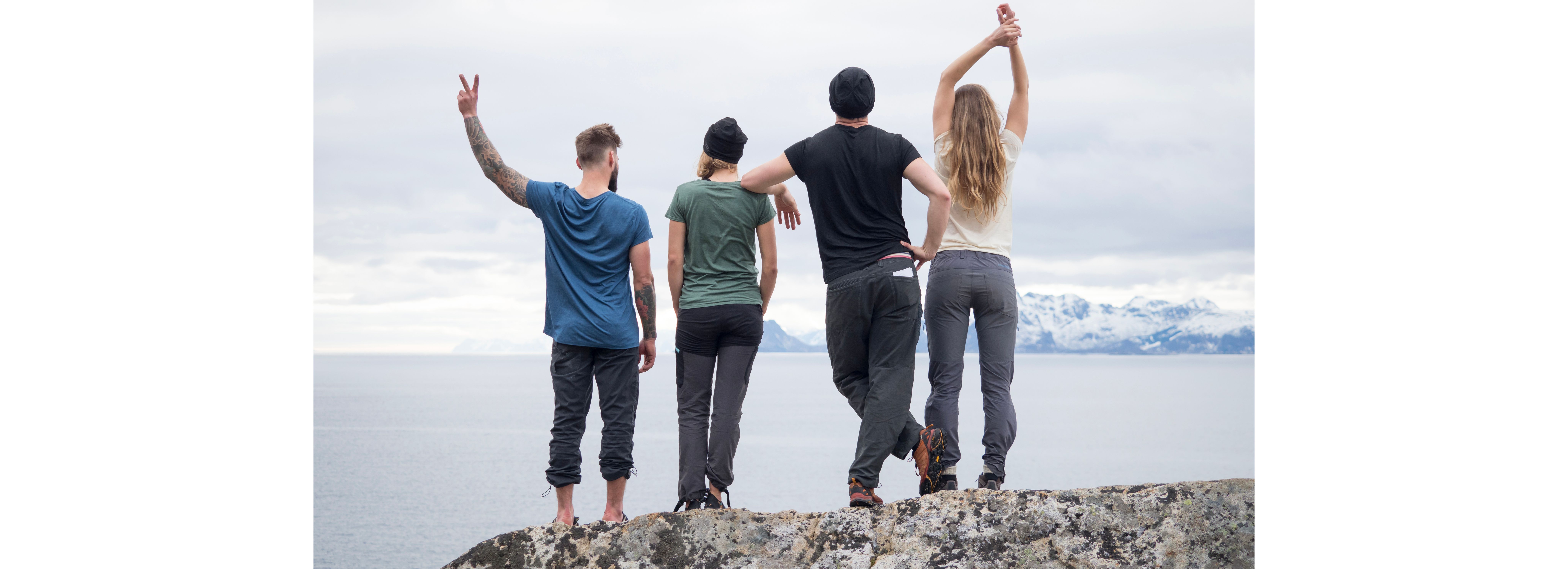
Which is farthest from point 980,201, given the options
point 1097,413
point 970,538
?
point 1097,413

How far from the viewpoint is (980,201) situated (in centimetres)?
486

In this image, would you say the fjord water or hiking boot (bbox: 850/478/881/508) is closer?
hiking boot (bbox: 850/478/881/508)

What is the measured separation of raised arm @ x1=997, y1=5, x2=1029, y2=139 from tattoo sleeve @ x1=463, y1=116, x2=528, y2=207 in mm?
2817

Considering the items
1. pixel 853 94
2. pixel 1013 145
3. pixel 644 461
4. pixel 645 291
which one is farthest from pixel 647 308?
pixel 644 461

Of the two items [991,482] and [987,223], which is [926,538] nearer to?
[991,482]

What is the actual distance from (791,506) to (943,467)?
72.2m

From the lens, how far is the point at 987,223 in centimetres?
494

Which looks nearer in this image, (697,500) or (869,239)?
(869,239)

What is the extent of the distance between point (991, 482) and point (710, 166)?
98.6 inches

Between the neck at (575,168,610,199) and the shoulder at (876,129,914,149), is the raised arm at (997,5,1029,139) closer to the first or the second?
the shoulder at (876,129,914,149)

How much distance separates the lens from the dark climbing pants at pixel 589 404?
475 cm

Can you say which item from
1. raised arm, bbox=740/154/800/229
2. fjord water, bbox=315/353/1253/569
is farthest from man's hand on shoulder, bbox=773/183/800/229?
fjord water, bbox=315/353/1253/569

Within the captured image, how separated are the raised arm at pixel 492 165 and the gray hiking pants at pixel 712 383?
1.13 m

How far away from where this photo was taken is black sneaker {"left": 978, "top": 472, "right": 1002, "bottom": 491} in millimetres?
5102
